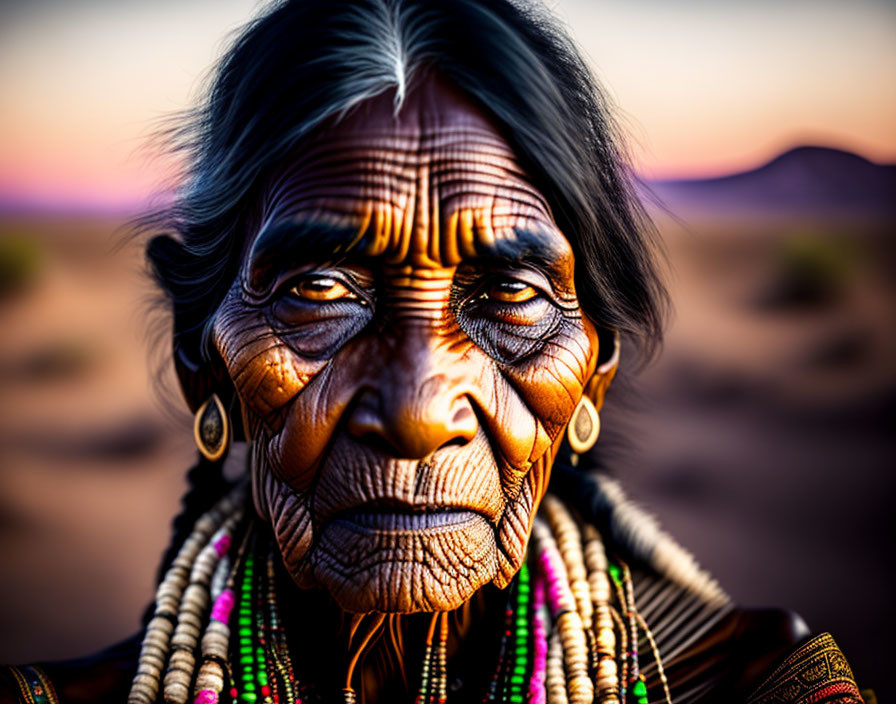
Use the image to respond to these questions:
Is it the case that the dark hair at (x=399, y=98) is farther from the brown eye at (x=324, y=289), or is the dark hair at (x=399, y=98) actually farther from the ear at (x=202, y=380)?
the brown eye at (x=324, y=289)

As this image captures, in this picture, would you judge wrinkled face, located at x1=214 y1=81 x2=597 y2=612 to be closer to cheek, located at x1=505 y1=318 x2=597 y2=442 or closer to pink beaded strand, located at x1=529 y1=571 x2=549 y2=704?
cheek, located at x1=505 y1=318 x2=597 y2=442

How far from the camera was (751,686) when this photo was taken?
207 centimetres

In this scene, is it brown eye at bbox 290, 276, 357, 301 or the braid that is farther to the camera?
the braid

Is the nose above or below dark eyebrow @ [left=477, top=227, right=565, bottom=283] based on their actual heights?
below

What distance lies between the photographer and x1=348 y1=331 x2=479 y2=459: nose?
1.55 metres

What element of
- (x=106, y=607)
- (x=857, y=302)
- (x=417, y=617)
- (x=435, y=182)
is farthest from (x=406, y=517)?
(x=857, y=302)

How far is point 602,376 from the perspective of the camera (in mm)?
2082

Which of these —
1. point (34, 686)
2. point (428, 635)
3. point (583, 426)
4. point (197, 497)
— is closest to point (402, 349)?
point (583, 426)

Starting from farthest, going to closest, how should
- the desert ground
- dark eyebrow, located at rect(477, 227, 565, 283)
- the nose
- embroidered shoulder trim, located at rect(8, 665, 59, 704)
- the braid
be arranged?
the desert ground
the braid
embroidered shoulder trim, located at rect(8, 665, 59, 704)
dark eyebrow, located at rect(477, 227, 565, 283)
the nose

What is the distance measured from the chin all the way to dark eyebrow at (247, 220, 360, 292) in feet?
1.59

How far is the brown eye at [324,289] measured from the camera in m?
1.68

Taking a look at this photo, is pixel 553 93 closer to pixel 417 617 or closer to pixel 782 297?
pixel 417 617

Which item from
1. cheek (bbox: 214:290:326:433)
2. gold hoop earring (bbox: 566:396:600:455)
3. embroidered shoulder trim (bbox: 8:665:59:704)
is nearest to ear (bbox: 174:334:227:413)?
cheek (bbox: 214:290:326:433)

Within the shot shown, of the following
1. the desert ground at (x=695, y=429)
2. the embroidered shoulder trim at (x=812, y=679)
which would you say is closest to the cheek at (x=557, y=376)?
the embroidered shoulder trim at (x=812, y=679)
